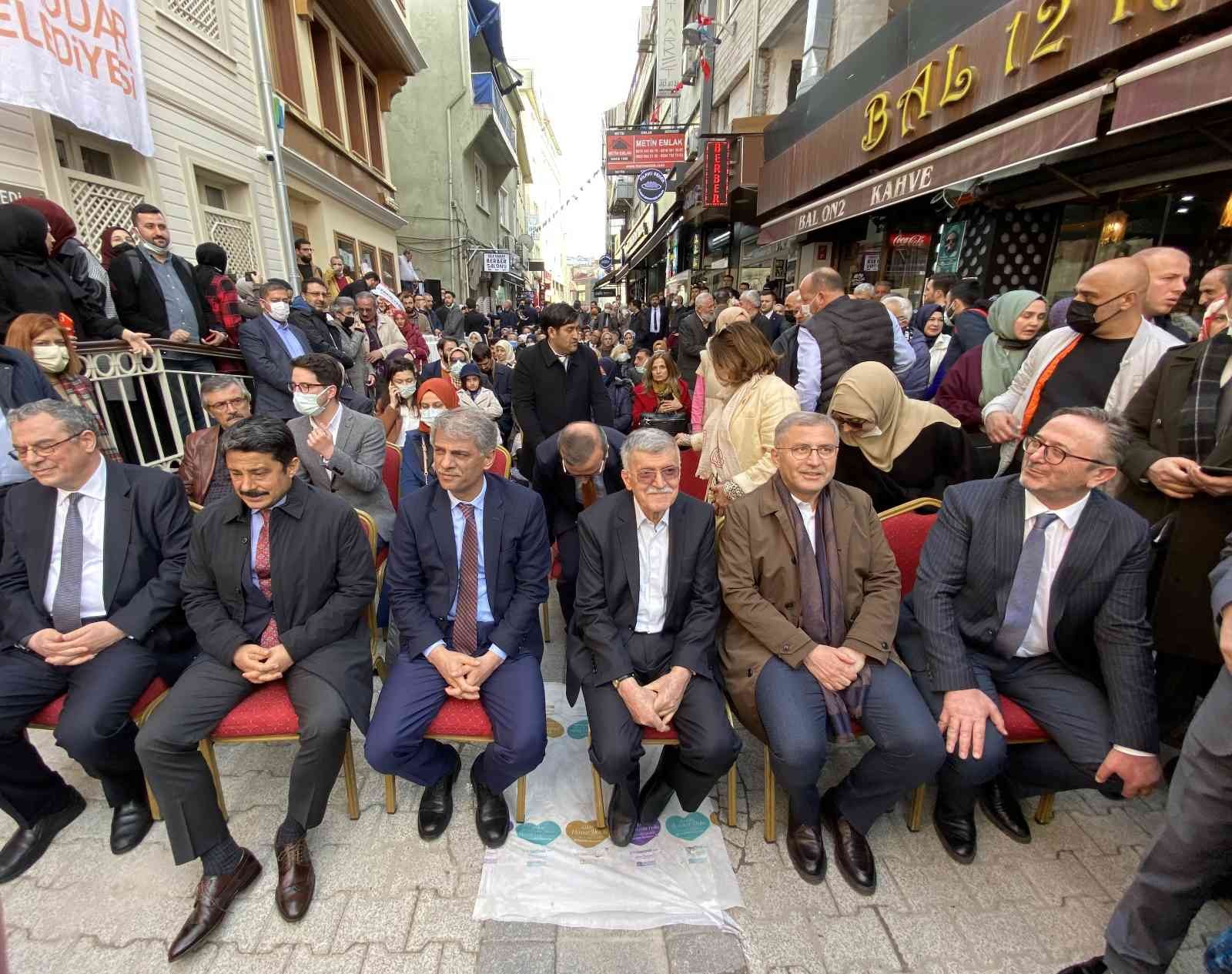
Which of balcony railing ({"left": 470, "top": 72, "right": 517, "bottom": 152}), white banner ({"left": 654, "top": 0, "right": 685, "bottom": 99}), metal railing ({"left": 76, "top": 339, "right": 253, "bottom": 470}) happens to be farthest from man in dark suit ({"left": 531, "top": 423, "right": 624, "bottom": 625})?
balcony railing ({"left": 470, "top": 72, "right": 517, "bottom": 152})

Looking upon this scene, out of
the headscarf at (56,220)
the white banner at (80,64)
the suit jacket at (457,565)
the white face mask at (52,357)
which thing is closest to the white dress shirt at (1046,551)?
the suit jacket at (457,565)

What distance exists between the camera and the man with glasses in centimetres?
284

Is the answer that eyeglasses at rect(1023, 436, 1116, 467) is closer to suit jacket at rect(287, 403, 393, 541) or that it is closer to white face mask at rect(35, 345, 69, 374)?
suit jacket at rect(287, 403, 393, 541)

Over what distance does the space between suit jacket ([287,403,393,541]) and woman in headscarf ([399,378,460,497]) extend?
154 millimetres

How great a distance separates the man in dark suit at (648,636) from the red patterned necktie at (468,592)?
0.44m

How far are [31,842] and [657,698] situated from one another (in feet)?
7.98

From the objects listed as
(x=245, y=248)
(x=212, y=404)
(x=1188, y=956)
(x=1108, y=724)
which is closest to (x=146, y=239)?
(x=212, y=404)

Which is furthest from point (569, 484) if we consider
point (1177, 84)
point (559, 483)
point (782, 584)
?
point (1177, 84)

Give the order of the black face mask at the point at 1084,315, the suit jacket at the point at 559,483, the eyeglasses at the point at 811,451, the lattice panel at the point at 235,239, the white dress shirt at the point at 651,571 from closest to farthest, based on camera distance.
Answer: the eyeglasses at the point at 811,451
the white dress shirt at the point at 651,571
the black face mask at the point at 1084,315
the suit jacket at the point at 559,483
the lattice panel at the point at 235,239

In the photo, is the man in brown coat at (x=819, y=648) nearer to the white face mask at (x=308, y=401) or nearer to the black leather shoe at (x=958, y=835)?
the black leather shoe at (x=958, y=835)

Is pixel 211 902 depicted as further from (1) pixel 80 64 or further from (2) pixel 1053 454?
(1) pixel 80 64

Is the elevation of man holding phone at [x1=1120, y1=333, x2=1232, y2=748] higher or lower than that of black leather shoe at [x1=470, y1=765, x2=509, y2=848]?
higher

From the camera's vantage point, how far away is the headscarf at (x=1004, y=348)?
3225 mm

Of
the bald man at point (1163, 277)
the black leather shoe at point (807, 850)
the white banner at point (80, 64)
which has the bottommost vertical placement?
the black leather shoe at point (807, 850)
